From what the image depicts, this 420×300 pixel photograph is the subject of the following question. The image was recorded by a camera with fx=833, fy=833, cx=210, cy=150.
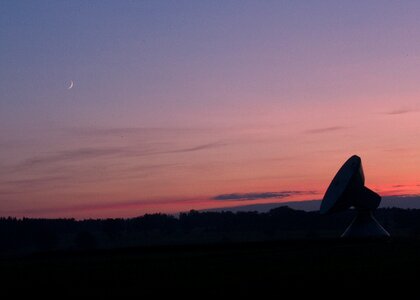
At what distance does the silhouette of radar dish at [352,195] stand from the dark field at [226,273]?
1043 centimetres

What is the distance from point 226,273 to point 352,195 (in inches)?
1271

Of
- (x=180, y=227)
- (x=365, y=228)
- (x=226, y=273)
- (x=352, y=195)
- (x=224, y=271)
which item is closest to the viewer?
(x=226, y=273)

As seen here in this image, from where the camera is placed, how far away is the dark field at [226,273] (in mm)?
31812

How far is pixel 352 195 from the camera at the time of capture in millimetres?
68688

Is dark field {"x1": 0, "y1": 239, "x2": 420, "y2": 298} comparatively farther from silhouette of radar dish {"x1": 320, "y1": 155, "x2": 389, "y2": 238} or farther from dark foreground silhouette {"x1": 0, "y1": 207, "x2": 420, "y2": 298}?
silhouette of radar dish {"x1": 320, "y1": 155, "x2": 389, "y2": 238}

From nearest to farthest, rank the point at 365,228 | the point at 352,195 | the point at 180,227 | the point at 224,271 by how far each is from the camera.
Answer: the point at 224,271 → the point at 352,195 → the point at 365,228 → the point at 180,227

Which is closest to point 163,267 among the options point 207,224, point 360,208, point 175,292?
point 175,292

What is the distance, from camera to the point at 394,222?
16500 cm

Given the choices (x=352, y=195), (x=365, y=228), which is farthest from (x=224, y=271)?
(x=365, y=228)

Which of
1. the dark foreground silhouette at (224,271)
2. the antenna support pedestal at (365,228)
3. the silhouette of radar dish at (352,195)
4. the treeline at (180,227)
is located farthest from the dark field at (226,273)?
the treeline at (180,227)

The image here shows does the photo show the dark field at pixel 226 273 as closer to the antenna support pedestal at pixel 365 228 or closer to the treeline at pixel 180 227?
the antenna support pedestal at pixel 365 228

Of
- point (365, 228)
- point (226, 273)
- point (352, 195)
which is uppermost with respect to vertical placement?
point (352, 195)

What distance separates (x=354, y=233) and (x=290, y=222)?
88176mm

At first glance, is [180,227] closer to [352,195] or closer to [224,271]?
[352,195]
